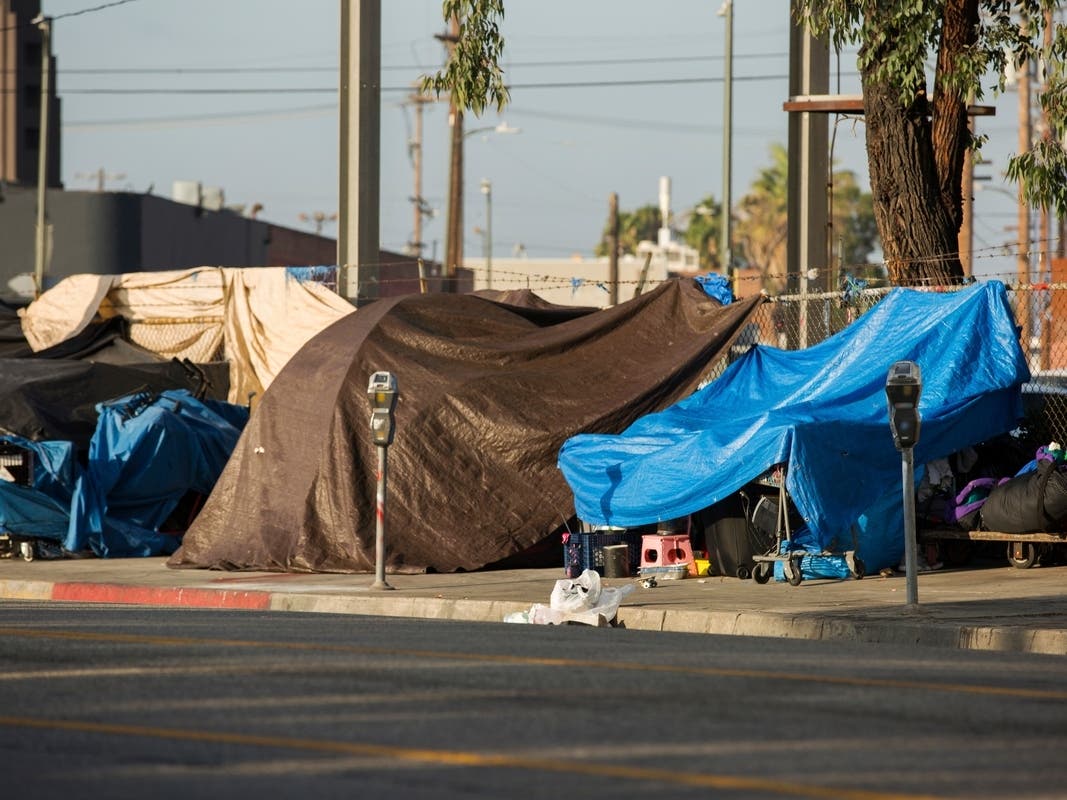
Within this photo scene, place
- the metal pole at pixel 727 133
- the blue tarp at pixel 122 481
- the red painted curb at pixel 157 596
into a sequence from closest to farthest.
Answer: the red painted curb at pixel 157 596, the blue tarp at pixel 122 481, the metal pole at pixel 727 133

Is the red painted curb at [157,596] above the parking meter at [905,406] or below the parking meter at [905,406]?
below

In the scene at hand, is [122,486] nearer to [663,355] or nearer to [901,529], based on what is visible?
[663,355]

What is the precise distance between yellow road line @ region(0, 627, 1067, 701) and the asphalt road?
0.03 metres

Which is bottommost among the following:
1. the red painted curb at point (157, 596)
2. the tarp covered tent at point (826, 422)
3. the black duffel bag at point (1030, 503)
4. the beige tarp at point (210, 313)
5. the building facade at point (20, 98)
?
the red painted curb at point (157, 596)

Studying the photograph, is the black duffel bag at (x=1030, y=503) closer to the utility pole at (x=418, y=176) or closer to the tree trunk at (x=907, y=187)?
the tree trunk at (x=907, y=187)

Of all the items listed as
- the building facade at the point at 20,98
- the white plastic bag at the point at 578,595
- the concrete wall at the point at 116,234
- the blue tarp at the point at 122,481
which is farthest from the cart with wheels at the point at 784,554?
the building facade at the point at 20,98

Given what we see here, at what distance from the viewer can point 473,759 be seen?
6.79 metres

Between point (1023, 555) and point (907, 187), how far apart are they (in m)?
4.53

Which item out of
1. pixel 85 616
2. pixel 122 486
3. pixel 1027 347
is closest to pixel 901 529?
pixel 1027 347

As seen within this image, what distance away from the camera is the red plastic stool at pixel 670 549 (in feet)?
54.8

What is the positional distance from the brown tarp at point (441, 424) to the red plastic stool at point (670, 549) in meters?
1.44

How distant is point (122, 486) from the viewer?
2070 cm

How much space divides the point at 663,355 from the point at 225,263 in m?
46.2

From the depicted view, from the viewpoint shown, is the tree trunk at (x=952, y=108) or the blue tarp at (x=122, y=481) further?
the blue tarp at (x=122, y=481)
